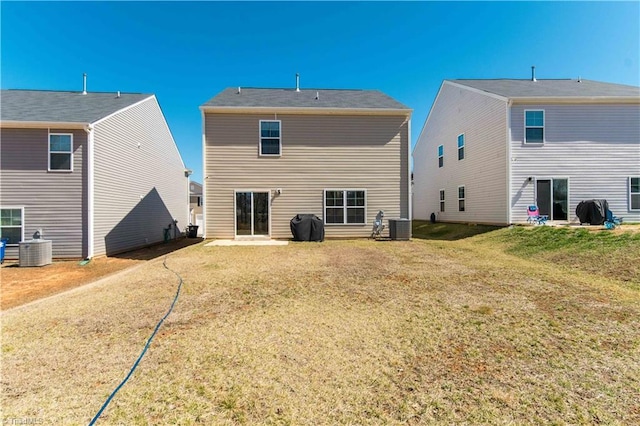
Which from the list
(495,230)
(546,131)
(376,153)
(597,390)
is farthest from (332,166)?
(597,390)

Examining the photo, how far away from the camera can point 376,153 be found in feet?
42.0

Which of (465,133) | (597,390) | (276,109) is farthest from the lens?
(465,133)

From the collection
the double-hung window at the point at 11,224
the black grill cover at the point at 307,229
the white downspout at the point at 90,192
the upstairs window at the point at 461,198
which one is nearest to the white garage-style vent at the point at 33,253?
the white downspout at the point at 90,192

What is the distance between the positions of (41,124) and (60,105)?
7.90 feet

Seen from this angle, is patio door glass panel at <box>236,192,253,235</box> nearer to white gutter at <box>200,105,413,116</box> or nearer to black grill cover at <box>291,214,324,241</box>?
black grill cover at <box>291,214,324,241</box>

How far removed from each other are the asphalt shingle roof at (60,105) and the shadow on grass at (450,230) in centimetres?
1520

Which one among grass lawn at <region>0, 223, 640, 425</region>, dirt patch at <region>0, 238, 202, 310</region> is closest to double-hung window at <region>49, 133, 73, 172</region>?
dirt patch at <region>0, 238, 202, 310</region>

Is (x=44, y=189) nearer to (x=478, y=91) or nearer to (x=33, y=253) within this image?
(x=33, y=253)

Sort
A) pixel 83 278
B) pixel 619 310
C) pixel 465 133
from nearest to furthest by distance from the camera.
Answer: pixel 619 310 < pixel 83 278 < pixel 465 133

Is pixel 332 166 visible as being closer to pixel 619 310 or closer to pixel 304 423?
pixel 619 310

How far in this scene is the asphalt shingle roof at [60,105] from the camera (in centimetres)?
1015

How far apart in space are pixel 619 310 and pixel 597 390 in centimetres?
258

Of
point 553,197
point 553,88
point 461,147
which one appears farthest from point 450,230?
point 553,88

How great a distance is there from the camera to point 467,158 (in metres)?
15.9
